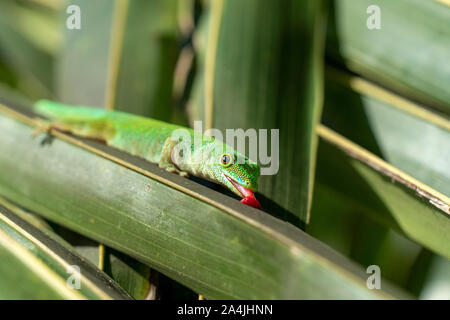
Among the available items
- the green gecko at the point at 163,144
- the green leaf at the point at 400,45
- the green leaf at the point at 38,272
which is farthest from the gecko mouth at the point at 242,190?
the green leaf at the point at 400,45

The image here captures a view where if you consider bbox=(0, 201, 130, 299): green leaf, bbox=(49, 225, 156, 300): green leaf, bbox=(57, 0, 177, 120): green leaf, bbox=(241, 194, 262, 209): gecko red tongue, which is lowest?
bbox=(49, 225, 156, 300): green leaf

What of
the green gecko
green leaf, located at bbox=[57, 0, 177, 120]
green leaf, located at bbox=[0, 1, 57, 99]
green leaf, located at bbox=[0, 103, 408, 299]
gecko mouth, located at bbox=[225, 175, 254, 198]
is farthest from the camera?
green leaf, located at bbox=[0, 1, 57, 99]

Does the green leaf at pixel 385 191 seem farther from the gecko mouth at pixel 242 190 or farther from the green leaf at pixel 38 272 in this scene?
the green leaf at pixel 38 272

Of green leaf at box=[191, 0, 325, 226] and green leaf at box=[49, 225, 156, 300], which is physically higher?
green leaf at box=[191, 0, 325, 226]

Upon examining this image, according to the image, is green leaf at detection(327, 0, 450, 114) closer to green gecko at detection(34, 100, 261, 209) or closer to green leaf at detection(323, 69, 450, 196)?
green leaf at detection(323, 69, 450, 196)

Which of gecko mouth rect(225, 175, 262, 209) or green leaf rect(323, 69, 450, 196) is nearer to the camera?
gecko mouth rect(225, 175, 262, 209)

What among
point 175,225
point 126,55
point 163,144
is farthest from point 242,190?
point 126,55

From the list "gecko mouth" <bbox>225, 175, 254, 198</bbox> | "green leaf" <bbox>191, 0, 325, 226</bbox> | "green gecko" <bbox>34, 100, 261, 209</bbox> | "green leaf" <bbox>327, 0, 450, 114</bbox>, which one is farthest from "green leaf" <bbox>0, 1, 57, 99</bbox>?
"green leaf" <bbox>327, 0, 450, 114</bbox>
